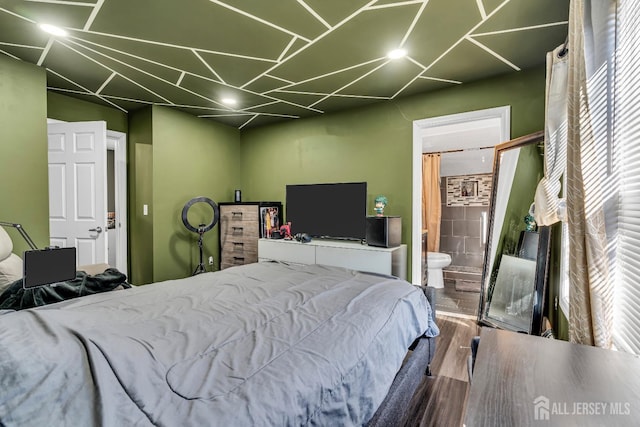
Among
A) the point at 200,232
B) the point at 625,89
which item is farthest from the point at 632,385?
the point at 200,232

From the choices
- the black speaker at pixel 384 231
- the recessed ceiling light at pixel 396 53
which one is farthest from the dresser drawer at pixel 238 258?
the recessed ceiling light at pixel 396 53

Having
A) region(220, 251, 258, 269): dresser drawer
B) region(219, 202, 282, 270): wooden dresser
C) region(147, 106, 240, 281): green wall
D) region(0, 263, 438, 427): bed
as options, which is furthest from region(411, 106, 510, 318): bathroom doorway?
region(147, 106, 240, 281): green wall

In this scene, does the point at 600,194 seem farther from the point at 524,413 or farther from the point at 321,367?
the point at 321,367

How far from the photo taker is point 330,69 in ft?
8.89

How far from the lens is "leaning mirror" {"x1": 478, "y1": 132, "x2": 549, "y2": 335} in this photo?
244 centimetres

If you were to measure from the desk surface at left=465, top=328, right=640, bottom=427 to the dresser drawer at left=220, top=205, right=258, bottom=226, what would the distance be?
3.44m

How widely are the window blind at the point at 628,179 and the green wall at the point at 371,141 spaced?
5.69 ft

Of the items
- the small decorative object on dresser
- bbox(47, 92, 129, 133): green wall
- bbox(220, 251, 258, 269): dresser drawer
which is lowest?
bbox(220, 251, 258, 269): dresser drawer

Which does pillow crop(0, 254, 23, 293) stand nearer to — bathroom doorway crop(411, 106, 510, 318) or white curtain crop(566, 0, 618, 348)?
white curtain crop(566, 0, 618, 348)

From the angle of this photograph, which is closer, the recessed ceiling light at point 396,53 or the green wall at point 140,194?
the recessed ceiling light at point 396,53

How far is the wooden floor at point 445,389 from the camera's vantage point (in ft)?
5.49

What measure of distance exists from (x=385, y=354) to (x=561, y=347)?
61cm

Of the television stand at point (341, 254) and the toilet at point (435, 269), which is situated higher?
the television stand at point (341, 254)

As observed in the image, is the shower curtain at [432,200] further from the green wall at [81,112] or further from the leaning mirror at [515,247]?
the green wall at [81,112]
